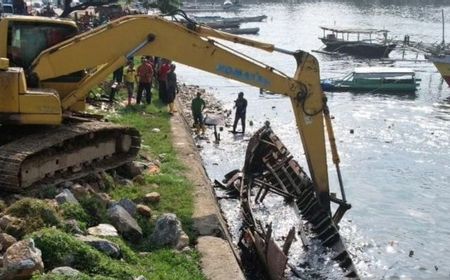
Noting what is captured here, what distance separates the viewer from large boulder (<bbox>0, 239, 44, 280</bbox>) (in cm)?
722

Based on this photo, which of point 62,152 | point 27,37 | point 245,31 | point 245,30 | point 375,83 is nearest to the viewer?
point 62,152

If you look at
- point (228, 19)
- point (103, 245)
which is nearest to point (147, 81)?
point (103, 245)

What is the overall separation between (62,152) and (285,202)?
6.67 m

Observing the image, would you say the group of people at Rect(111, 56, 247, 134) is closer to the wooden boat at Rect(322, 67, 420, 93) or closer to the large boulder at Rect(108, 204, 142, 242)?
the large boulder at Rect(108, 204, 142, 242)

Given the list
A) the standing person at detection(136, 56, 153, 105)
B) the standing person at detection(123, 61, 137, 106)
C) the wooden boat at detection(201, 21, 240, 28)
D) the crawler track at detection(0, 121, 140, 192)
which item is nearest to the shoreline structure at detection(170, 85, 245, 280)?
the crawler track at detection(0, 121, 140, 192)

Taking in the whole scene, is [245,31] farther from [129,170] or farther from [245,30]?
[129,170]

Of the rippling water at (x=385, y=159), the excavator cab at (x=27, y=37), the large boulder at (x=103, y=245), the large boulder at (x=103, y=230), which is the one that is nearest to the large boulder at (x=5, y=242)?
the large boulder at (x=103, y=245)

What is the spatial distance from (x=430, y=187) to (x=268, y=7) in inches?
4081

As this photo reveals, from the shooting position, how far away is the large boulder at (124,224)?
10391 millimetres

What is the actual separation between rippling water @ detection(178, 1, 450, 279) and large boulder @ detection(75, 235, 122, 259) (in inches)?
250

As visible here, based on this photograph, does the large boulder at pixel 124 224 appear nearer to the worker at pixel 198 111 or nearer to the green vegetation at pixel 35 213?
the green vegetation at pixel 35 213

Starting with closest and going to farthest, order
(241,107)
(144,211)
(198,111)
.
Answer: (144,211), (198,111), (241,107)

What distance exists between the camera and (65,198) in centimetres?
1033

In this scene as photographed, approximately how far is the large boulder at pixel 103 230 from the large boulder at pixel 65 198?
686mm
